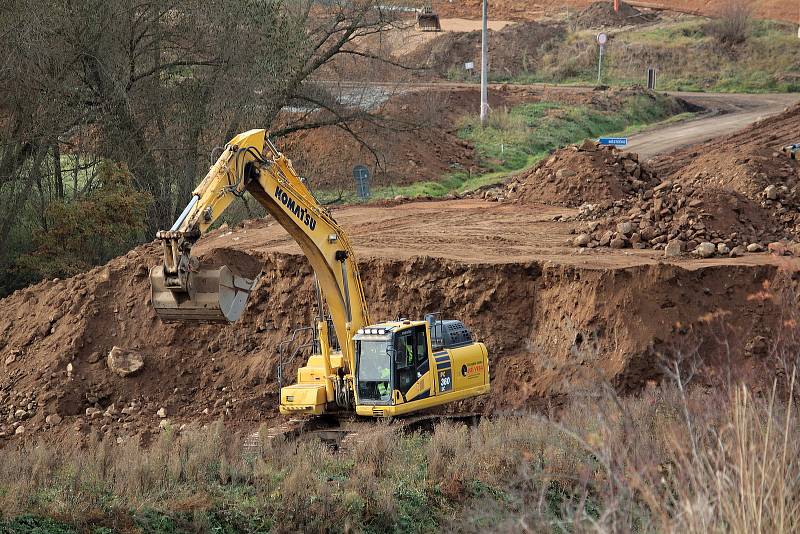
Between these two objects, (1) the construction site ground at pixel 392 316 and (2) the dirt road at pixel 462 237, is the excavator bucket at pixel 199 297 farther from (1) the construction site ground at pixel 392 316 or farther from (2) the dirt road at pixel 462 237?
(2) the dirt road at pixel 462 237

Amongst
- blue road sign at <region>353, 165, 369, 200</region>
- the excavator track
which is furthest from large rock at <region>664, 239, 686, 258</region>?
blue road sign at <region>353, 165, 369, 200</region>

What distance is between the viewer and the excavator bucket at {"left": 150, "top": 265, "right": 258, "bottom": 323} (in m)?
13.9

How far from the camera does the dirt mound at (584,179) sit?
30.7 metres

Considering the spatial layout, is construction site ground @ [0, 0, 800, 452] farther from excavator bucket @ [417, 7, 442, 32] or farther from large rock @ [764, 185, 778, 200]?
excavator bucket @ [417, 7, 442, 32]

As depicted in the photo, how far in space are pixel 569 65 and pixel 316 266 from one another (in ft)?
145

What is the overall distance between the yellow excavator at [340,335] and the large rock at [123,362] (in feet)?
15.8

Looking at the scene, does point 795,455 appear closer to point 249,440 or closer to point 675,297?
point 249,440

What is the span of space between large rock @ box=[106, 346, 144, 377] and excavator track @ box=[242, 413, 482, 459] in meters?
4.26

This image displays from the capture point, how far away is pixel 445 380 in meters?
18.3

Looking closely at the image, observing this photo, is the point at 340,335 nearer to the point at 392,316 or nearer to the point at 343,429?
the point at 343,429

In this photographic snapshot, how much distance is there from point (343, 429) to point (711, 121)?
29938 millimetres

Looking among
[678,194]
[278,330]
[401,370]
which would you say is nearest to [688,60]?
[678,194]

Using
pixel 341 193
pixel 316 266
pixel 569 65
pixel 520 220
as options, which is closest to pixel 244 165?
pixel 316 266

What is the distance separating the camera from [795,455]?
8727 mm
